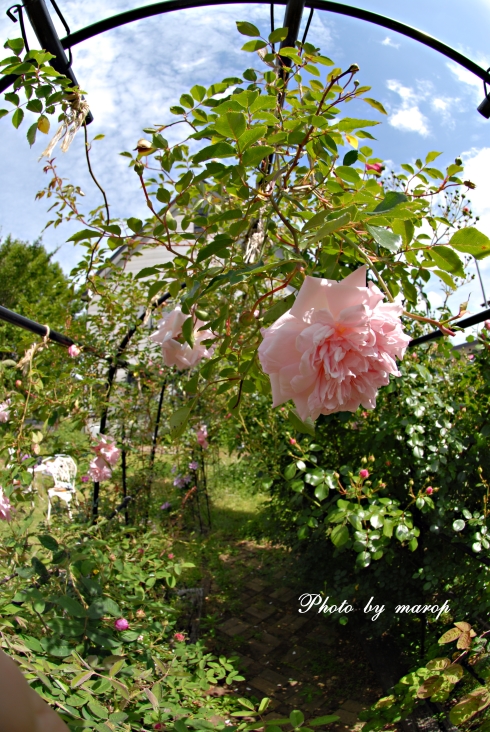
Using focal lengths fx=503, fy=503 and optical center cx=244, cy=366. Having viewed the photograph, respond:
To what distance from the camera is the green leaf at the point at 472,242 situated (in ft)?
2.00

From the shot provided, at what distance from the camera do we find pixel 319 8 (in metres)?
1.37

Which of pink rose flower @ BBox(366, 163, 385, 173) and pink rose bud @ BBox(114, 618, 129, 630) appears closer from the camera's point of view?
pink rose flower @ BBox(366, 163, 385, 173)

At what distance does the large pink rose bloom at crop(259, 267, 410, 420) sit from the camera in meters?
0.54

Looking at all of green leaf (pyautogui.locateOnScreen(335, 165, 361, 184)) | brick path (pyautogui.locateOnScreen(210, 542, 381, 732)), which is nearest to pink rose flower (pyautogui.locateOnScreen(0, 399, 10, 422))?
green leaf (pyautogui.locateOnScreen(335, 165, 361, 184))

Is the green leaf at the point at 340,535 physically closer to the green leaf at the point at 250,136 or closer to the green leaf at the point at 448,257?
the green leaf at the point at 448,257

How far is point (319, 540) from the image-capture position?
2.54 m

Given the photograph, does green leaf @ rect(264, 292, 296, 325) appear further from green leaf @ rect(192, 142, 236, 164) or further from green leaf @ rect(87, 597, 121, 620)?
green leaf @ rect(87, 597, 121, 620)

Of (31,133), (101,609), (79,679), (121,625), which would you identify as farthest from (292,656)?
(31,133)

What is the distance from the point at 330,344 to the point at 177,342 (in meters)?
0.52

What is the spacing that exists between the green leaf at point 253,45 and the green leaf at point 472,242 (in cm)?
70

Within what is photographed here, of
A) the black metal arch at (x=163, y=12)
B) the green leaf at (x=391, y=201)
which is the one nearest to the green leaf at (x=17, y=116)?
the black metal arch at (x=163, y=12)

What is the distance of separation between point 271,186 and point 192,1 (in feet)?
2.47

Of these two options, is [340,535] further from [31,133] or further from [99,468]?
[31,133]

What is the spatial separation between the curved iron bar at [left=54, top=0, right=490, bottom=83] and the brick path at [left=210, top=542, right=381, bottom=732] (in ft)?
8.13
